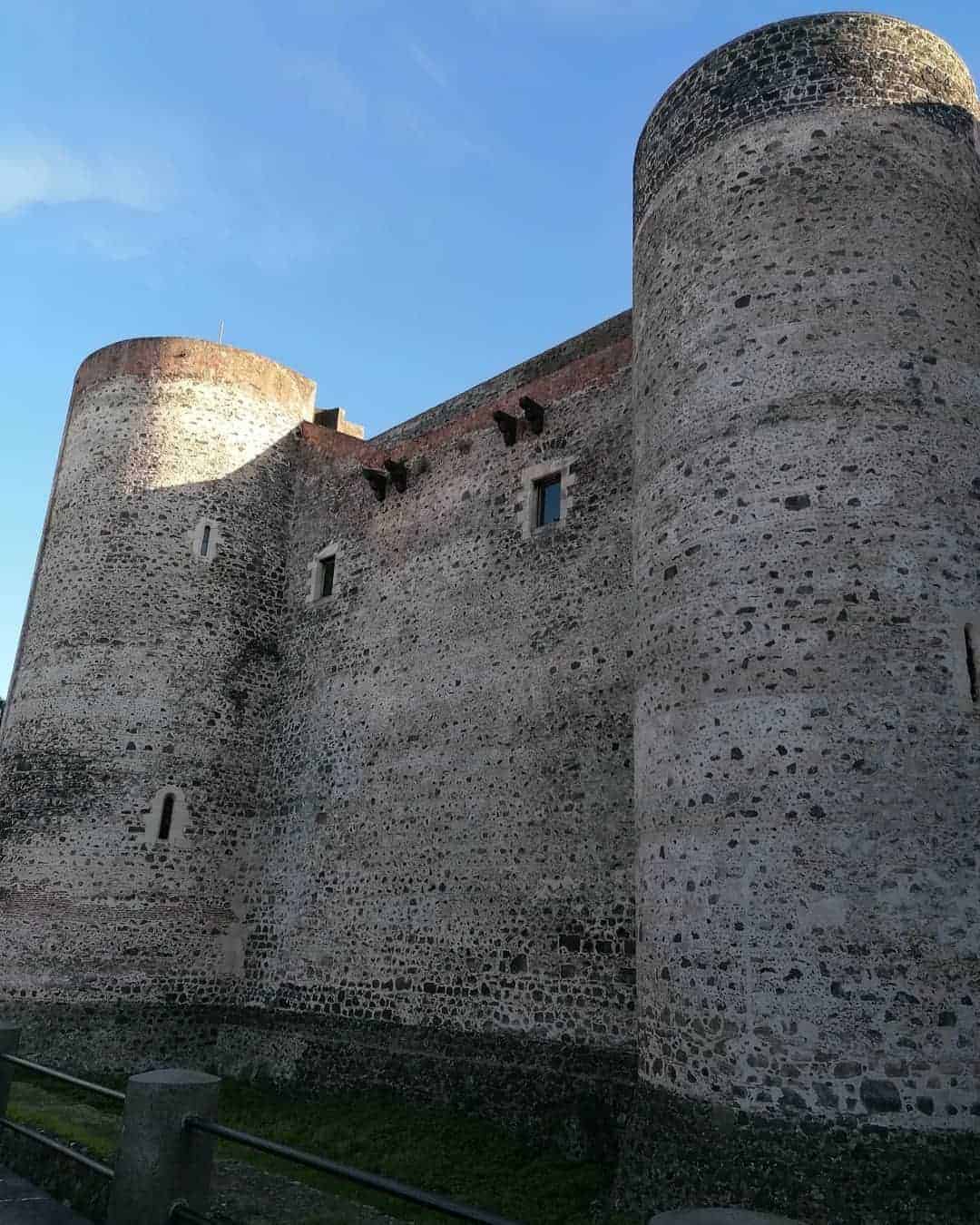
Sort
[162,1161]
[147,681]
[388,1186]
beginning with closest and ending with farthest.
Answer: [388,1186] < [162,1161] < [147,681]

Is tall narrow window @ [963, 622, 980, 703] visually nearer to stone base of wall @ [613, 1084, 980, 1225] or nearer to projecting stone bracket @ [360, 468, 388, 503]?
stone base of wall @ [613, 1084, 980, 1225]

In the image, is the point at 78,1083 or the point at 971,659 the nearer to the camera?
the point at 78,1083

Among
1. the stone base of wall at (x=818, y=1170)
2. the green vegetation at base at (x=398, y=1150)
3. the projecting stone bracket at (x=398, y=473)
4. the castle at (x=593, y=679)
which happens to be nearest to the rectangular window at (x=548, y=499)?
the castle at (x=593, y=679)

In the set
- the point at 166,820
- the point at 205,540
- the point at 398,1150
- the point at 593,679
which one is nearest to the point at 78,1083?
the point at 398,1150

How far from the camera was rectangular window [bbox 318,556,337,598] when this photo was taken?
15.2 metres

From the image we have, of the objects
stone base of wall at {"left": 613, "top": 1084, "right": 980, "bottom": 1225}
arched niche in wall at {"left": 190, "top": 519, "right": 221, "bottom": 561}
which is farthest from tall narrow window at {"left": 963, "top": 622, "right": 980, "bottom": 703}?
arched niche in wall at {"left": 190, "top": 519, "right": 221, "bottom": 561}

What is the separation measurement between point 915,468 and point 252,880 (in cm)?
1059

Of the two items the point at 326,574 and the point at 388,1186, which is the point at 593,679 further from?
the point at 388,1186

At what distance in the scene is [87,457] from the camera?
50.7 ft

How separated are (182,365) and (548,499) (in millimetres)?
7143

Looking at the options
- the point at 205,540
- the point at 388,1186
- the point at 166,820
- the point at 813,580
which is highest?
the point at 205,540

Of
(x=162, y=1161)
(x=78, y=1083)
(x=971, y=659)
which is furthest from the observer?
(x=971, y=659)

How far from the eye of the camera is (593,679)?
1055 centimetres

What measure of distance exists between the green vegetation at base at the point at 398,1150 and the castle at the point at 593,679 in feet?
1.82
